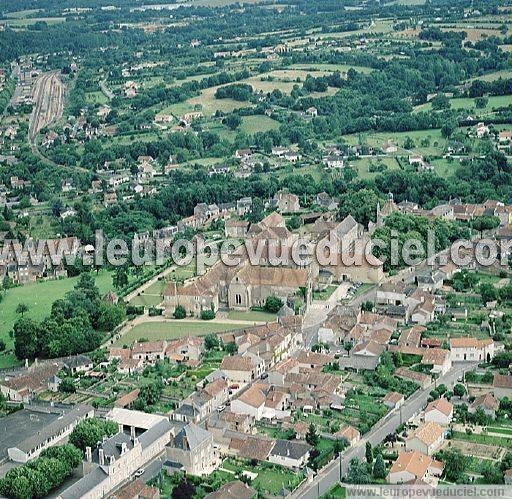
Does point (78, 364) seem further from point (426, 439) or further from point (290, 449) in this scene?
point (426, 439)

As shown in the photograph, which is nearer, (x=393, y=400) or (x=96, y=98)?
(x=393, y=400)

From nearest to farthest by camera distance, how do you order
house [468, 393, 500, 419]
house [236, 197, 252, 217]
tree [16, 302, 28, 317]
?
house [468, 393, 500, 419] → tree [16, 302, 28, 317] → house [236, 197, 252, 217]

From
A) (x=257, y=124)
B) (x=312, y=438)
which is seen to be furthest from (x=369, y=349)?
(x=257, y=124)

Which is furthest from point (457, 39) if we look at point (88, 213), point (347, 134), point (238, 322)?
point (238, 322)

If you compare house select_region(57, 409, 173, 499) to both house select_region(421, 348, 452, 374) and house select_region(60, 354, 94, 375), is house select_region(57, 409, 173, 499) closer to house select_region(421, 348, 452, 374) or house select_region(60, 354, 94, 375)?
house select_region(60, 354, 94, 375)

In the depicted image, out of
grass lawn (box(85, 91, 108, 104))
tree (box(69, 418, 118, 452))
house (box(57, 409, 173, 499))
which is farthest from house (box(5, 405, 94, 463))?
grass lawn (box(85, 91, 108, 104))

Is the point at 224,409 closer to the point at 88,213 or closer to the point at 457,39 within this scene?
the point at 88,213
